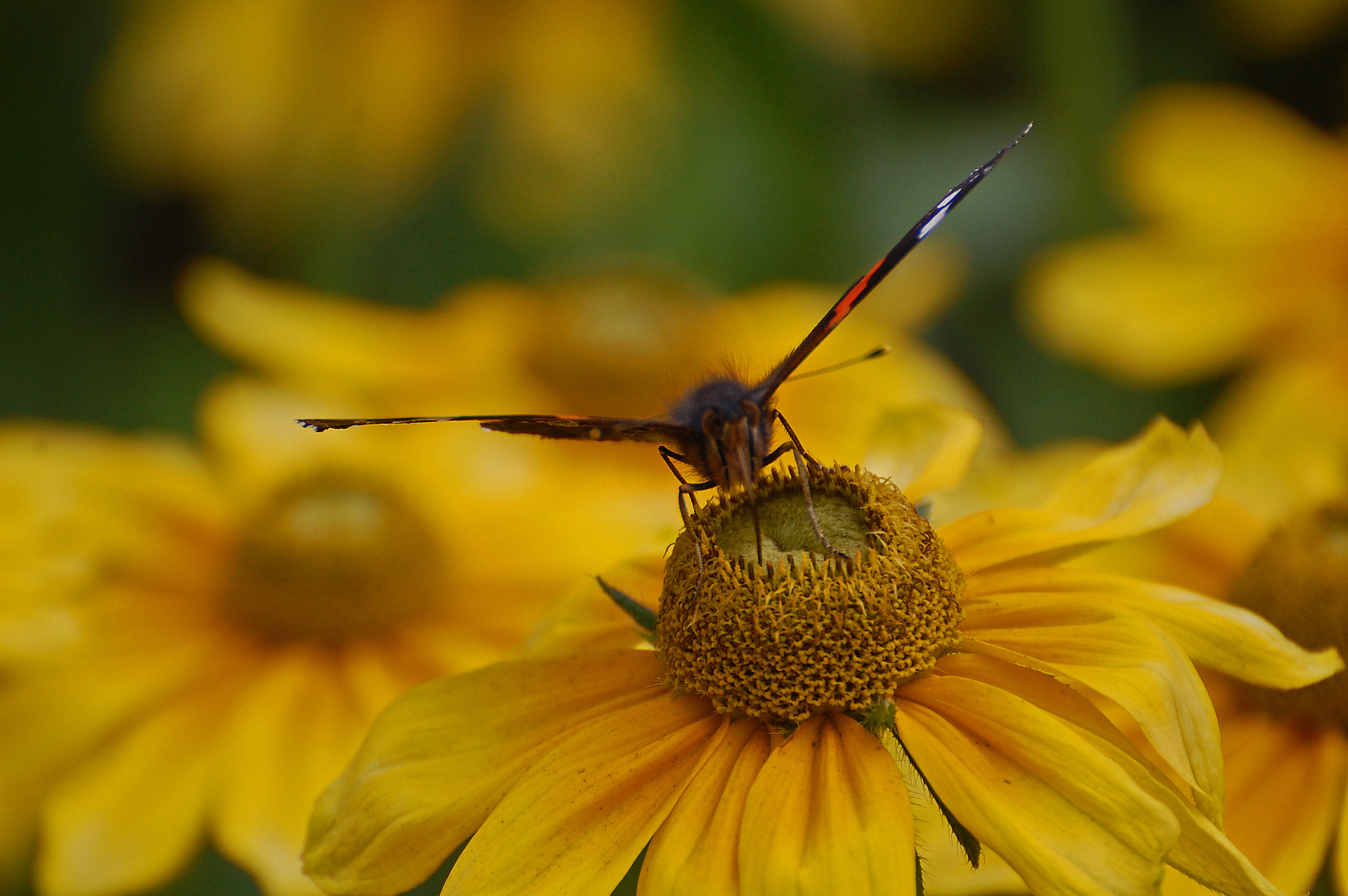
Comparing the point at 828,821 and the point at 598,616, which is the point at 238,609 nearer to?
the point at 598,616

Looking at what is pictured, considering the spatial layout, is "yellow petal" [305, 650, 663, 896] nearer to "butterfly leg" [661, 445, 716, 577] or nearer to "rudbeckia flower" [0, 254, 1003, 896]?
"butterfly leg" [661, 445, 716, 577]

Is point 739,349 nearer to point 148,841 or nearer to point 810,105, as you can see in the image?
point 810,105

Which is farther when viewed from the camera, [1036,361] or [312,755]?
[1036,361]

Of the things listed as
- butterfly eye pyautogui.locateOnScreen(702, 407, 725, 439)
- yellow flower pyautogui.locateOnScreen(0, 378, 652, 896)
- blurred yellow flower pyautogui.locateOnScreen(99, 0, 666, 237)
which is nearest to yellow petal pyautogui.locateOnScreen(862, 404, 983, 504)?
butterfly eye pyautogui.locateOnScreen(702, 407, 725, 439)

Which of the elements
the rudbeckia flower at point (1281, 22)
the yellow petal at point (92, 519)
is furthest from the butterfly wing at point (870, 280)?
the rudbeckia flower at point (1281, 22)

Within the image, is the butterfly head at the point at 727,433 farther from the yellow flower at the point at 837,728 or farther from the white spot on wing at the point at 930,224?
the white spot on wing at the point at 930,224

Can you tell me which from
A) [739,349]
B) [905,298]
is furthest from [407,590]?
[905,298]

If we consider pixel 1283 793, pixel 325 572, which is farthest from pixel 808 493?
pixel 325 572
